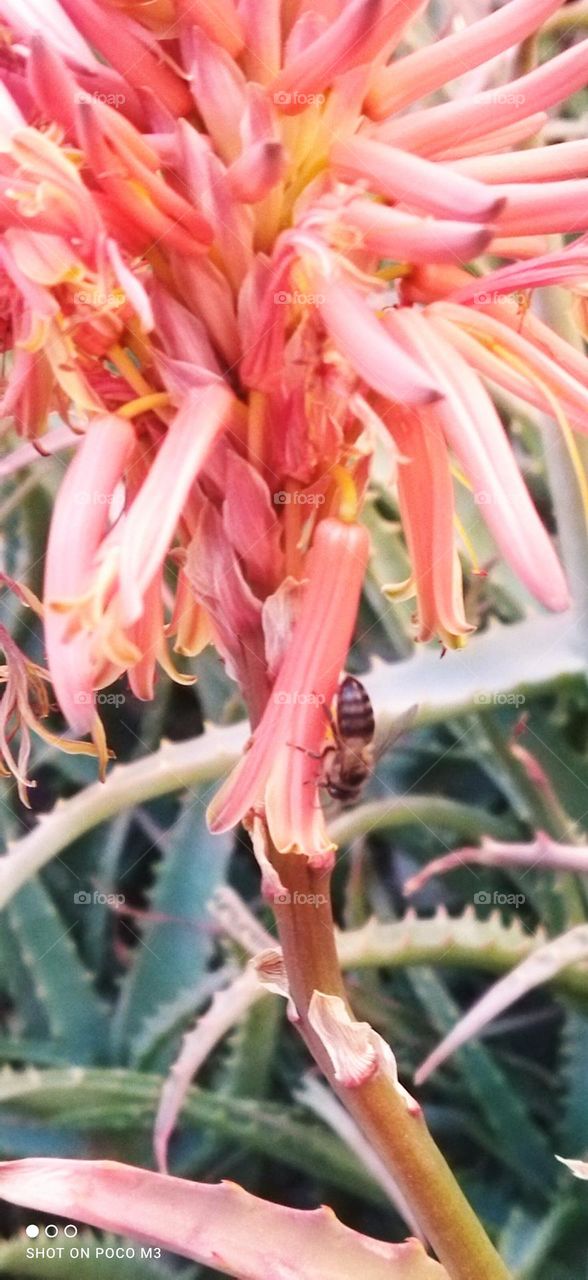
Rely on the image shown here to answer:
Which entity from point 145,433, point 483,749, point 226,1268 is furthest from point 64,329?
point 483,749

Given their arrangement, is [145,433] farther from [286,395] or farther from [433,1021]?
[433,1021]

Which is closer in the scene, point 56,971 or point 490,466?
point 490,466
